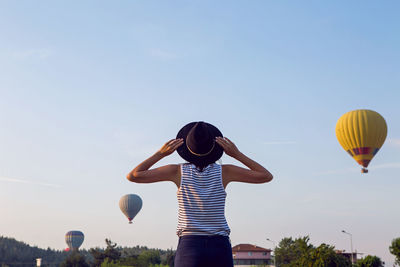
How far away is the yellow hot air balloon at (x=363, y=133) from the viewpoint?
55188 millimetres

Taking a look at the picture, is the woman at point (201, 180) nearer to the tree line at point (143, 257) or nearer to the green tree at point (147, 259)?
the tree line at point (143, 257)

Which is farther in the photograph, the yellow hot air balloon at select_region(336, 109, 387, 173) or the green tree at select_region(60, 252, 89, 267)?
the green tree at select_region(60, 252, 89, 267)

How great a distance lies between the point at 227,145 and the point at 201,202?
55 centimetres

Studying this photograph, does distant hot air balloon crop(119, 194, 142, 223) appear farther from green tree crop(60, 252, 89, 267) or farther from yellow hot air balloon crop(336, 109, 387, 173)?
yellow hot air balloon crop(336, 109, 387, 173)

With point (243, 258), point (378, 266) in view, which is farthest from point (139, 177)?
point (243, 258)

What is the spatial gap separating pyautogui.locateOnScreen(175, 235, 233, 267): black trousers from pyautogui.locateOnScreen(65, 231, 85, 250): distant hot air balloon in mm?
138797

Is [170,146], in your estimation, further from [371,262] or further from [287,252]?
[287,252]

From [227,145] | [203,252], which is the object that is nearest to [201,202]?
[203,252]

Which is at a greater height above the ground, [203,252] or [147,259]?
[147,259]

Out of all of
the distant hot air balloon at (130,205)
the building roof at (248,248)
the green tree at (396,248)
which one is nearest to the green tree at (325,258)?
the green tree at (396,248)

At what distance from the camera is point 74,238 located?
136 m

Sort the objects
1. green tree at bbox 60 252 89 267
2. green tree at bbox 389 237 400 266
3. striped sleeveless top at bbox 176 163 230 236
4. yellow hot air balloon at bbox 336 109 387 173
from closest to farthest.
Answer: striped sleeveless top at bbox 176 163 230 236
yellow hot air balloon at bbox 336 109 387 173
green tree at bbox 389 237 400 266
green tree at bbox 60 252 89 267

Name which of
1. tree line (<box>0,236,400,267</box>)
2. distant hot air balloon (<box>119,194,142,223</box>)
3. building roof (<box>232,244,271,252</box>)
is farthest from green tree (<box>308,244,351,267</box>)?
building roof (<box>232,244,271,252</box>)

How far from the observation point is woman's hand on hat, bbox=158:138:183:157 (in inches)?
169
